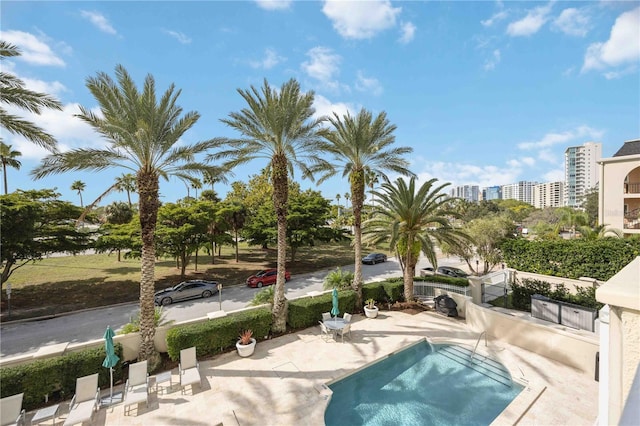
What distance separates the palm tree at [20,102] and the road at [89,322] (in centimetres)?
1049

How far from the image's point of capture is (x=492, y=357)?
38.1ft

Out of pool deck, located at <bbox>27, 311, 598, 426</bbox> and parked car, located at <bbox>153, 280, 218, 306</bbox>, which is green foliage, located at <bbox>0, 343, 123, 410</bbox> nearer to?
pool deck, located at <bbox>27, 311, 598, 426</bbox>

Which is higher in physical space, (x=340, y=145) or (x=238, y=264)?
(x=340, y=145)

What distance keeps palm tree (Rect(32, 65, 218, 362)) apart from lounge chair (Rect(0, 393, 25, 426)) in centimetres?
319

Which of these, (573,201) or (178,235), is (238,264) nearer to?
(178,235)

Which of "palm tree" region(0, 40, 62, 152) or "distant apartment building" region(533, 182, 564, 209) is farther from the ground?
"distant apartment building" region(533, 182, 564, 209)

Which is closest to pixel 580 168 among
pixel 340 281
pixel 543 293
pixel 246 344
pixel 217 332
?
pixel 543 293

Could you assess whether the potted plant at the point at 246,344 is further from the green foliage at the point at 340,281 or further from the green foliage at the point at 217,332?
the green foliage at the point at 340,281

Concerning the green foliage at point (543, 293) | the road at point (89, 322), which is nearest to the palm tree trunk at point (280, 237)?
the road at point (89, 322)

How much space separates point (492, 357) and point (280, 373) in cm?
870

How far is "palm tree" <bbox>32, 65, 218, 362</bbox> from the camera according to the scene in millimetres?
10484

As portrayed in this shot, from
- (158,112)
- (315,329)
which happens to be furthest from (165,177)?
(315,329)

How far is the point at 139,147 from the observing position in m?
10.7

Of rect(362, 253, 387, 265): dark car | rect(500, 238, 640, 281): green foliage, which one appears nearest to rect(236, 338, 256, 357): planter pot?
rect(500, 238, 640, 281): green foliage
